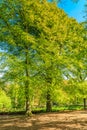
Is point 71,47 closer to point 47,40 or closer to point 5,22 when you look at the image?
point 47,40

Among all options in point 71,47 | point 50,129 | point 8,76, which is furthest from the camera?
point 71,47

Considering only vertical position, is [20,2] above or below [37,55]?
above

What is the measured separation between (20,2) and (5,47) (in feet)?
13.0

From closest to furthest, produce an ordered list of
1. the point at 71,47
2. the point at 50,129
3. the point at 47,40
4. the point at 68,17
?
the point at 50,129, the point at 47,40, the point at 71,47, the point at 68,17

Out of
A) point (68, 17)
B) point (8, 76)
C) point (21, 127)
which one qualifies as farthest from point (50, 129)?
point (68, 17)

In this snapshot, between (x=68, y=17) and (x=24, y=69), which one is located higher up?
(x=68, y=17)

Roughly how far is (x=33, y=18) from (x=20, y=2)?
5.33 ft

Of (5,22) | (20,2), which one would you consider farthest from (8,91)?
(20,2)

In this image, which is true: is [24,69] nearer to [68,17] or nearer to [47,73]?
[47,73]

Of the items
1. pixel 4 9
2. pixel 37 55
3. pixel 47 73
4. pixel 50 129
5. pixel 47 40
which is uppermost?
pixel 4 9

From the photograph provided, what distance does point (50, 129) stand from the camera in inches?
537

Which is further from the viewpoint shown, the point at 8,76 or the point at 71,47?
the point at 71,47

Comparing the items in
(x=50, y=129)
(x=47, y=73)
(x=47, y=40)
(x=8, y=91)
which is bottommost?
(x=50, y=129)

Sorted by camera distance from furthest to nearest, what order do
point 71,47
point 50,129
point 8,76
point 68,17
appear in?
point 68,17 → point 71,47 → point 8,76 → point 50,129
